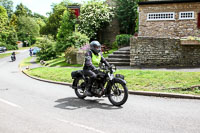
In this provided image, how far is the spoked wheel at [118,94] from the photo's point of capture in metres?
6.48

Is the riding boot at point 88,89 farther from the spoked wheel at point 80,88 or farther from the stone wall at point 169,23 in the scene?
the stone wall at point 169,23

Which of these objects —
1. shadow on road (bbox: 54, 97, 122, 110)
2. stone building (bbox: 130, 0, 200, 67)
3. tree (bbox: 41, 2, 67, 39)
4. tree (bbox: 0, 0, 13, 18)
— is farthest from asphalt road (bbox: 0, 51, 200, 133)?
tree (bbox: 0, 0, 13, 18)

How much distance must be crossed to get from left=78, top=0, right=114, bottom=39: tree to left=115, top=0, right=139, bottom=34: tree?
1219 millimetres

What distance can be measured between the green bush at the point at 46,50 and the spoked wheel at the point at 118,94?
24503 millimetres

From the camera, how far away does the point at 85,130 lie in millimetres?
4762

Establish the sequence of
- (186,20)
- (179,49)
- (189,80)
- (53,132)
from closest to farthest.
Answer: (53,132), (189,80), (179,49), (186,20)

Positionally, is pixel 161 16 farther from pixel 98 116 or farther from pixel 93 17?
pixel 98 116

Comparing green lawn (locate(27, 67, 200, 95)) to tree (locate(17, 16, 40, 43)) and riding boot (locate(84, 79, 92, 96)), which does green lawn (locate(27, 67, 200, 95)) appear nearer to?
riding boot (locate(84, 79, 92, 96))

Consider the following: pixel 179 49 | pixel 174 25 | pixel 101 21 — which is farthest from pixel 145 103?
pixel 101 21

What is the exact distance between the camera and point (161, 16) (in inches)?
783

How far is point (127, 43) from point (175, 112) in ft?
54.8

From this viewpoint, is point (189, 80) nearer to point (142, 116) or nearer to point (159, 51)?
point (142, 116)

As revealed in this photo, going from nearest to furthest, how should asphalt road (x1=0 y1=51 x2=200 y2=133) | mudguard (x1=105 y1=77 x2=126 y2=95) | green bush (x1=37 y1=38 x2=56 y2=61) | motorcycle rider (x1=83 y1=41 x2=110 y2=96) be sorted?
1. asphalt road (x1=0 y1=51 x2=200 y2=133)
2. mudguard (x1=105 y1=77 x2=126 y2=95)
3. motorcycle rider (x1=83 y1=41 x2=110 y2=96)
4. green bush (x1=37 y1=38 x2=56 y2=61)

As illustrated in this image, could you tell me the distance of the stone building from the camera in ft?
48.8
